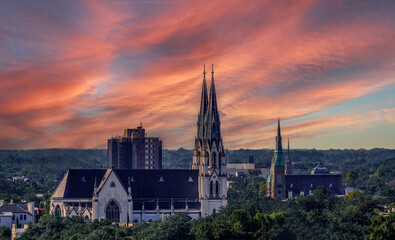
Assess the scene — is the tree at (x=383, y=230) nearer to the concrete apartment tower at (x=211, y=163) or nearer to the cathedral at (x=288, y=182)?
the concrete apartment tower at (x=211, y=163)

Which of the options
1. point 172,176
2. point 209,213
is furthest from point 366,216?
point 172,176

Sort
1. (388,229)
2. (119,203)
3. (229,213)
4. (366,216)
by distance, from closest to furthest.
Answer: (388,229)
(366,216)
(229,213)
(119,203)

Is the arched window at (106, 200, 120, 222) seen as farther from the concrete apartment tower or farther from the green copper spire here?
the green copper spire

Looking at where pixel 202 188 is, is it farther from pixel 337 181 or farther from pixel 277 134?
pixel 337 181

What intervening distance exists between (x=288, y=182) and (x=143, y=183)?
66777 millimetres

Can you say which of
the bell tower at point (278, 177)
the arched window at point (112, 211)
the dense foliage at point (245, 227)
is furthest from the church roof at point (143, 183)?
the bell tower at point (278, 177)

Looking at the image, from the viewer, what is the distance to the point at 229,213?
11506 centimetres

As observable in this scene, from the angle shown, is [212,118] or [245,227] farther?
[212,118]

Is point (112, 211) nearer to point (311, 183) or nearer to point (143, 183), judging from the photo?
point (143, 183)

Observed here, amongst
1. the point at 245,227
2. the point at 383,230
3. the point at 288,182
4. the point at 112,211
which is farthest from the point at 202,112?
the point at 288,182

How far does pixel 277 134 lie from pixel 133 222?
2638 inches

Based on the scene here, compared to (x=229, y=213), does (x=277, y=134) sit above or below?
above

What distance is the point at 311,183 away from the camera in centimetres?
18675

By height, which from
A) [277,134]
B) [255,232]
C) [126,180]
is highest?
[277,134]
